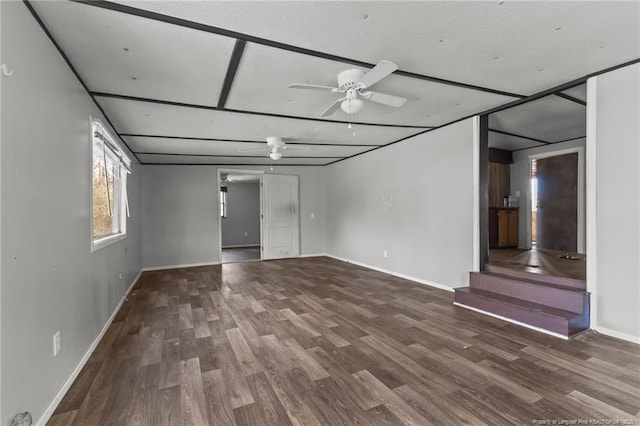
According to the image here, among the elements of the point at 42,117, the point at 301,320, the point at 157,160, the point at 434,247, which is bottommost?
the point at 301,320

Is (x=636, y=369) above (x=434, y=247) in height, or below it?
below

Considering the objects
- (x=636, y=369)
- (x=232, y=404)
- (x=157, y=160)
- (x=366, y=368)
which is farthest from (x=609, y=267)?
(x=157, y=160)

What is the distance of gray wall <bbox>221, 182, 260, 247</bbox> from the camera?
10352 millimetres

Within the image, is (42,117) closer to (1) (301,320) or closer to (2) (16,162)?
(2) (16,162)

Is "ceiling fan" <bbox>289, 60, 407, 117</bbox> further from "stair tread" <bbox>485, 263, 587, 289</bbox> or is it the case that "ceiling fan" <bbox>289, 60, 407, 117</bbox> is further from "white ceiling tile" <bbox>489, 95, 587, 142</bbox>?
"stair tread" <bbox>485, 263, 587, 289</bbox>

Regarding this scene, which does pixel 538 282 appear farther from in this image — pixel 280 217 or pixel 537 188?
pixel 280 217

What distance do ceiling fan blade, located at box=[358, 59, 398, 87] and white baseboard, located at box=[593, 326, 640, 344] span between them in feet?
10.1

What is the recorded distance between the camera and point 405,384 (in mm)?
2061

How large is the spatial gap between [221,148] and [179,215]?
2.34 m

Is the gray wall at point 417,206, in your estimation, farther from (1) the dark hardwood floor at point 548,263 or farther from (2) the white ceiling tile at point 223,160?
(2) the white ceiling tile at point 223,160

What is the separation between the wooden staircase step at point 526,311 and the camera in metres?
2.76

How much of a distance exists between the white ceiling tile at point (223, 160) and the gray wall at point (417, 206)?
36.3 inches

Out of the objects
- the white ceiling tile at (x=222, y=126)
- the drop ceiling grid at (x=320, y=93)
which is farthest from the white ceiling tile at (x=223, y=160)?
the drop ceiling grid at (x=320, y=93)

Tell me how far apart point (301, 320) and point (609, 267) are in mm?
3050
